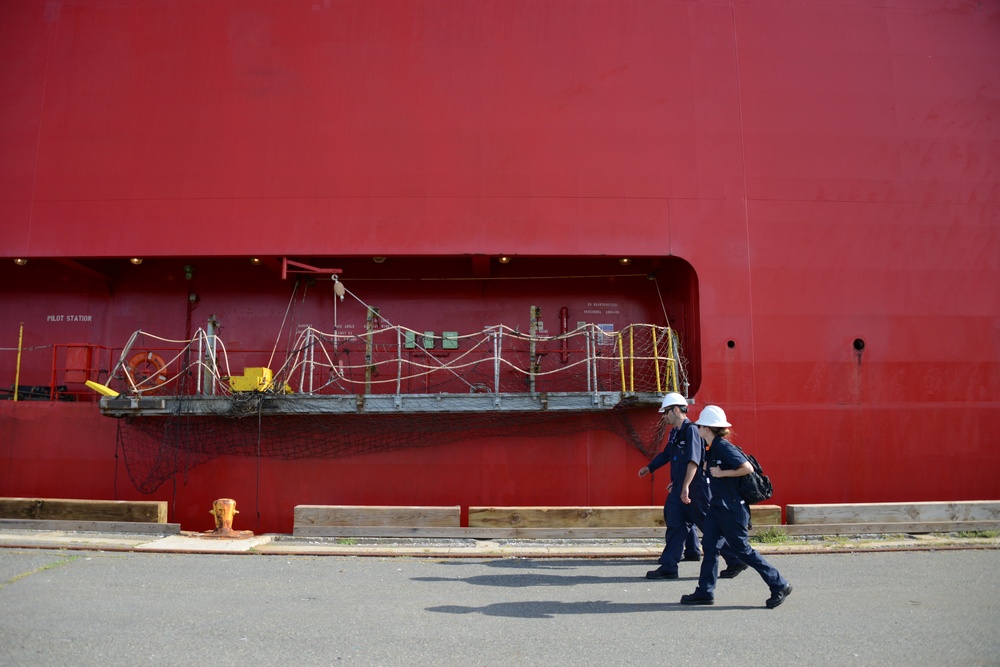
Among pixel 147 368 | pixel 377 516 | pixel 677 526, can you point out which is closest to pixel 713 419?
pixel 677 526

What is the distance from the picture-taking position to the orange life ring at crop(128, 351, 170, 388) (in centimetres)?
990

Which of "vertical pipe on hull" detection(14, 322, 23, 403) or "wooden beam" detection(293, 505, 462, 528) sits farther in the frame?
"vertical pipe on hull" detection(14, 322, 23, 403)

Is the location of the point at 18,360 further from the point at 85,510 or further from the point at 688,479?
the point at 688,479

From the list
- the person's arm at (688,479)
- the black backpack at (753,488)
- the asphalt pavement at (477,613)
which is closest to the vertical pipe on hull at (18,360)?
the asphalt pavement at (477,613)

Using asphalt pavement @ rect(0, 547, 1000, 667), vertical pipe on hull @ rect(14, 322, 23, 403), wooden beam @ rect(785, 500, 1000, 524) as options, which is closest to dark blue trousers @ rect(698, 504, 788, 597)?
asphalt pavement @ rect(0, 547, 1000, 667)

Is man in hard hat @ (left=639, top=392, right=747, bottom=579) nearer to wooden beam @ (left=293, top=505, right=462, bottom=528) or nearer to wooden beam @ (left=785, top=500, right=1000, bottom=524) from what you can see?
wooden beam @ (left=785, top=500, right=1000, bottom=524)

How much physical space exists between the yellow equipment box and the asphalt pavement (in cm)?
238

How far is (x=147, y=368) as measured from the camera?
10117 millimetres

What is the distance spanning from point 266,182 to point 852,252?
25.7ft

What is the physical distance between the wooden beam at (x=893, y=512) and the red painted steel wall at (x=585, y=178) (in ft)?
2.30

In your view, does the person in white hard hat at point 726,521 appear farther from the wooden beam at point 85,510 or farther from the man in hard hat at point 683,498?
the wooden beam at point 85,510

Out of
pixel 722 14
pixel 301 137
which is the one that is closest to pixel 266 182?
pixel 301 137

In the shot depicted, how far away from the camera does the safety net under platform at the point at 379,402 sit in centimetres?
897

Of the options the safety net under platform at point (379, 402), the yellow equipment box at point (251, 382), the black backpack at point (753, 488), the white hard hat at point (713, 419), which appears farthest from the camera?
the yellow equipment box at point (251, 382)
